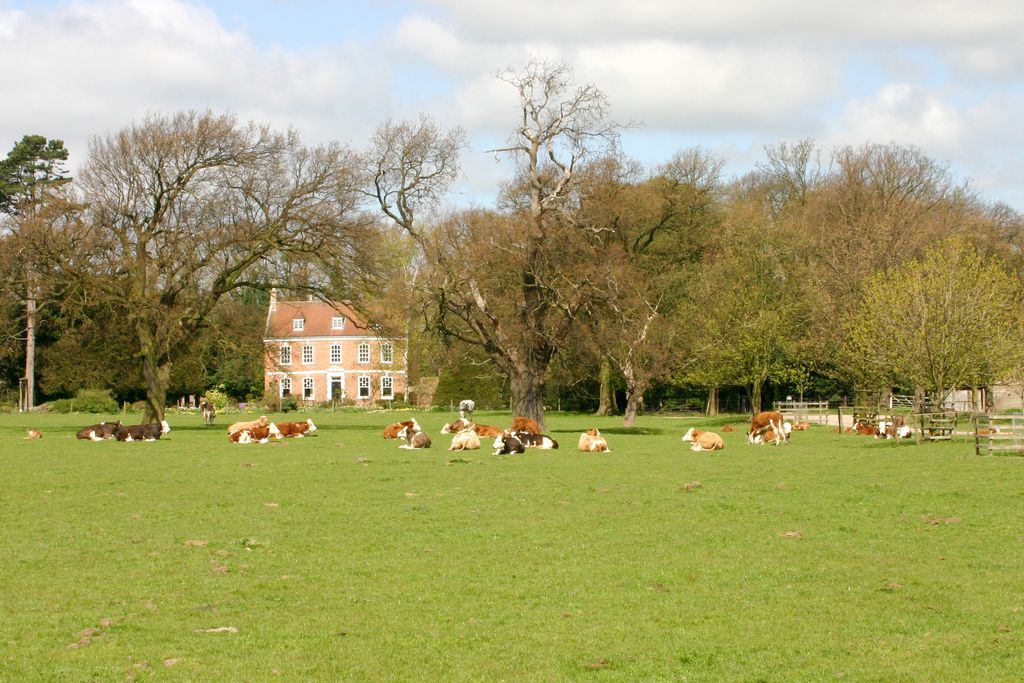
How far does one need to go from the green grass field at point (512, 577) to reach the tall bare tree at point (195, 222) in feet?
69.2

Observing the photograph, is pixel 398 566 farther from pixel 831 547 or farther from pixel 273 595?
pixel 831 547

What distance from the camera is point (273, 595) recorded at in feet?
38.3

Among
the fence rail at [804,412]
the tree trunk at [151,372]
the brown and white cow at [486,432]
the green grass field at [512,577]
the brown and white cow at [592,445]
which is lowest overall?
the green grass field at [512,577]

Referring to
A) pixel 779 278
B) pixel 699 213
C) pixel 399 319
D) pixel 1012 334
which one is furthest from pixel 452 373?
pixel 1012 334

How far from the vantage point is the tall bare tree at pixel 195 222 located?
4372cm

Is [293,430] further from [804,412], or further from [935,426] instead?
[804,412]

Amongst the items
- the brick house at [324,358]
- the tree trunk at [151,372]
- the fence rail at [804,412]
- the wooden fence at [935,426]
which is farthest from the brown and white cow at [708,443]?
the brick house at [324,358]

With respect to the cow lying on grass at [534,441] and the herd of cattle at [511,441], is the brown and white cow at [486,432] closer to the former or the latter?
the herd of cattle at [511,441]

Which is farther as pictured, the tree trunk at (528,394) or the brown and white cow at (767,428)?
the tree trunk at (528,394)

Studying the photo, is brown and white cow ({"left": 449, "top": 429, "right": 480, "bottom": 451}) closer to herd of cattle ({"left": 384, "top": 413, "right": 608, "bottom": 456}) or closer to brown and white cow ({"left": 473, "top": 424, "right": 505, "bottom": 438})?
herd of cattle ({"left": 384, "top": 413, "right": 608, "bottom": 456})

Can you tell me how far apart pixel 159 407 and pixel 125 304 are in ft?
14.5

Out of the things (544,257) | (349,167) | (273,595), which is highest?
(349,167)

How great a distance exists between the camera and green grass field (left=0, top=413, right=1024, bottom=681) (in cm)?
930

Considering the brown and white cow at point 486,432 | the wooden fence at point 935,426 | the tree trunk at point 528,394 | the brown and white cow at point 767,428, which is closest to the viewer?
the wooden fence at point 935,426
